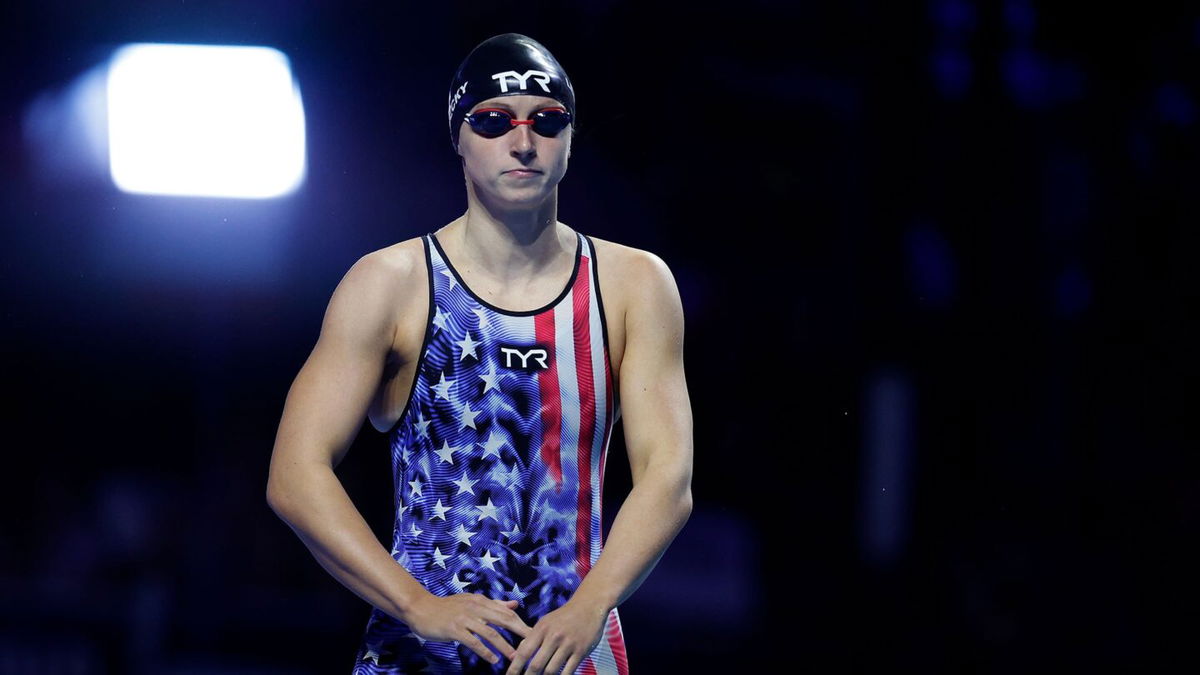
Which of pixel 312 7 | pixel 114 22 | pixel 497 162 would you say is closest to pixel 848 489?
pixel 497 162

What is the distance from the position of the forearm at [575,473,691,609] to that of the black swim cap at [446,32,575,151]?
711 mm

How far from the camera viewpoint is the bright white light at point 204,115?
290 cm

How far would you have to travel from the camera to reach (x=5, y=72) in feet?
9.66

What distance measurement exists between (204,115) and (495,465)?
1213 mm

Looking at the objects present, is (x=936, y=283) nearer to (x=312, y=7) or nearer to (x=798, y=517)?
(x=798, y=517)

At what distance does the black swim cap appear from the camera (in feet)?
7.45

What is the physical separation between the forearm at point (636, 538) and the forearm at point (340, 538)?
0.99 feet

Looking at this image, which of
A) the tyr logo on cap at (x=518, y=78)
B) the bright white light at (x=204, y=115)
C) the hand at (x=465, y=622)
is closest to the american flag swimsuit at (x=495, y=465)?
the hand at (x=465, y=622)

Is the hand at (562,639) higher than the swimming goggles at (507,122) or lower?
lower

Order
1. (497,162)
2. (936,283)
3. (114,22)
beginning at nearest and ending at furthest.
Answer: (497,162), (114,22), (936,283)

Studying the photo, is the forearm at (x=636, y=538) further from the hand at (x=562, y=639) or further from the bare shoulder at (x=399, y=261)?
the bare shoulder at (x=399, y=261)

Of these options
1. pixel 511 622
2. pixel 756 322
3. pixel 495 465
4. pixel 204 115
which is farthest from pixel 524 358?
pixel 204 115

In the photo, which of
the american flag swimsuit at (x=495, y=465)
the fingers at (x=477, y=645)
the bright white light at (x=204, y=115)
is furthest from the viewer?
the bright white light at (x=204, y=115)

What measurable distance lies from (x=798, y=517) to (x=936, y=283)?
670mm
